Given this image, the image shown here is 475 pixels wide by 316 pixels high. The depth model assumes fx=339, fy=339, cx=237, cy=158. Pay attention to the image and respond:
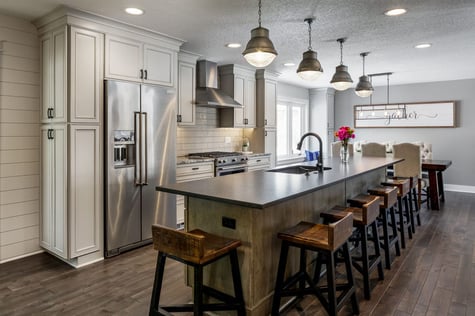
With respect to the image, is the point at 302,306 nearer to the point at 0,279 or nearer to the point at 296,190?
the point at 296,190

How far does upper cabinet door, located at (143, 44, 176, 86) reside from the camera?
387cm

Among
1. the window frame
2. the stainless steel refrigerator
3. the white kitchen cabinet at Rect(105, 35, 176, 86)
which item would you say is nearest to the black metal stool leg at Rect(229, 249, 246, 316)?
the stainless steel refrigerator

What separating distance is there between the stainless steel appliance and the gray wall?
15.0 feet

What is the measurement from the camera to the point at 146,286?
9.50 ft

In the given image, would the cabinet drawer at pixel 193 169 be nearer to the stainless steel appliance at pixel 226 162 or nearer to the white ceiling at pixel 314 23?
the stainless steel appliance at pixel 226 162

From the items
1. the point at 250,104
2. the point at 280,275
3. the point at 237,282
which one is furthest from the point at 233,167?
the point at 237,282

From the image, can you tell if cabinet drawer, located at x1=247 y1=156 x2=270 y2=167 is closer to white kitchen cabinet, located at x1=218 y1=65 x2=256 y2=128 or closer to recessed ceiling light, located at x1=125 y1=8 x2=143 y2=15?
white kitchen cabinet, located at x1=218 y1=65 x2=256 y2=128

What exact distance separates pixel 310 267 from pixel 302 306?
0.43m

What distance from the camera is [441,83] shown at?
7.52 m

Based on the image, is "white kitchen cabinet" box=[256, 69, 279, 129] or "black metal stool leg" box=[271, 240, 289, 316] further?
"white kitchen cabinet" box=[256, 69, 279, 129]

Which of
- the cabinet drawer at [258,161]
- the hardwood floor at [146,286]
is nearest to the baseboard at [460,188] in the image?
the hardwood floor at [146,286]

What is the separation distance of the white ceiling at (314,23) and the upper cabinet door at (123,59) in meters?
0.27

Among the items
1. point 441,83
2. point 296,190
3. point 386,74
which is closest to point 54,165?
point 296,190

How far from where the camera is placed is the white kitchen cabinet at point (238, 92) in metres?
5.68
